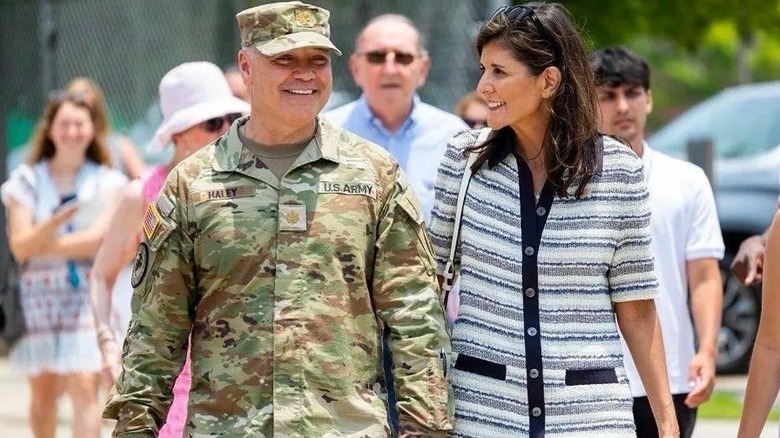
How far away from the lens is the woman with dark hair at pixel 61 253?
368 inches

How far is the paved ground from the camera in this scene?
35.9 feet

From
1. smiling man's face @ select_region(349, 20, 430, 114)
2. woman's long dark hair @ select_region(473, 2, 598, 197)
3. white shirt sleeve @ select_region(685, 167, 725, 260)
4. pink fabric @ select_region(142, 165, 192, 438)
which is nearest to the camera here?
woman's long dark hair @ select_region(473, 2, 598, 197)

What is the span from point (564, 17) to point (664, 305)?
1.84 metres

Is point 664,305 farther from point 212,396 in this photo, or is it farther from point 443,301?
point 212,396

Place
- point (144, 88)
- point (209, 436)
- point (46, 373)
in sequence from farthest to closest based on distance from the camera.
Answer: point (144, 88), point (46, 373), point (209, 436)

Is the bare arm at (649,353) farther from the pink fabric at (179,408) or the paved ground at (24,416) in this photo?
the paved ground at (24,416)

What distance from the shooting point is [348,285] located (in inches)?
175

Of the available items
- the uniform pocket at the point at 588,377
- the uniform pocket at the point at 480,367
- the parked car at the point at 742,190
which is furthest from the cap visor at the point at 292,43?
the parked car at the point at 742,190

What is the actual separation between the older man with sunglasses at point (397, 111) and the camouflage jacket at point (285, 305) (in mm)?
2607

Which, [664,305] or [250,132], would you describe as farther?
[664,305]

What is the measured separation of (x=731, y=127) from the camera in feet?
46.1

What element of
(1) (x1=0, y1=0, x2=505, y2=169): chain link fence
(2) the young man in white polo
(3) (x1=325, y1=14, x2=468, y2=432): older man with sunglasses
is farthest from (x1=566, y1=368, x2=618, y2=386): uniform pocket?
(1) (x1=0, y1=0, x2=505, y2=169): chain link fence

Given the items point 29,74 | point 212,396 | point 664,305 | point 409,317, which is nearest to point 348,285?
point 409,317

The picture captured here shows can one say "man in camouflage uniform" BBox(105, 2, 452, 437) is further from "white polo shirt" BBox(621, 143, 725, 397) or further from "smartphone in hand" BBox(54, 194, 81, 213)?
"smartphone in hand" BBox(54, 194, 81, 213)
